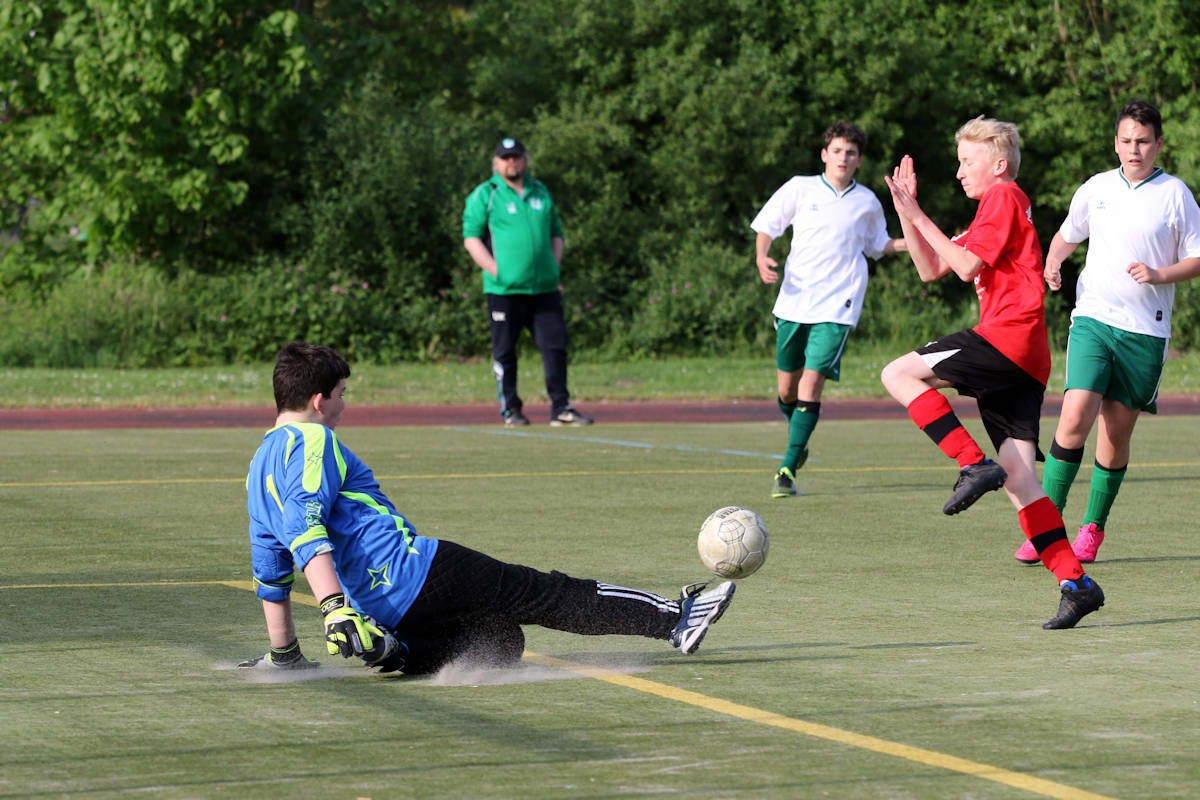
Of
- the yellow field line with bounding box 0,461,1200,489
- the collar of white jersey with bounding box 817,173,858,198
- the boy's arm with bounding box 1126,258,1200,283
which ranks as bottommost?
the yellow field line with bounding box 0,461,1200,489

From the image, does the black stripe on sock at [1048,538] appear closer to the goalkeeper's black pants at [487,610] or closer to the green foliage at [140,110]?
the goalkeeper's black pants at [487,610]

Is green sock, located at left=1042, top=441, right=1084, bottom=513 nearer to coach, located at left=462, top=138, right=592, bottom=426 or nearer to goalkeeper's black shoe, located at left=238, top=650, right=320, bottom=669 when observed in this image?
goalkeeper's black shoe, located at left=238, top=650, right=320, bottom=669

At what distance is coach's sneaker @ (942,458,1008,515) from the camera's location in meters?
6.71

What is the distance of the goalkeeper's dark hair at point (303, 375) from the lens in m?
5.67

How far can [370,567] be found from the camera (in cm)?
568

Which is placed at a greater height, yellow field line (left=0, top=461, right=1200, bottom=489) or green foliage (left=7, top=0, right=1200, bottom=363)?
green foliage (left=7, top=0, right=1200, bottom=363)

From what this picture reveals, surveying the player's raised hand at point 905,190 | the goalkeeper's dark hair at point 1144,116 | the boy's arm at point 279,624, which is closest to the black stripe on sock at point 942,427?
the player's raised hand at point 905,190

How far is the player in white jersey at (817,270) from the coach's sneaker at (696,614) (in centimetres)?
502

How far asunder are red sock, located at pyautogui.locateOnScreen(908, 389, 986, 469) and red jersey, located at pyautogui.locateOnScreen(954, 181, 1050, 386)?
1.14 feet

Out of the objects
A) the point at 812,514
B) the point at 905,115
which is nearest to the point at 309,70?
the point at 905,115

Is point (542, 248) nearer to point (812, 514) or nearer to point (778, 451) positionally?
point (778, 451)

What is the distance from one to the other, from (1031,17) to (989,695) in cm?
2916

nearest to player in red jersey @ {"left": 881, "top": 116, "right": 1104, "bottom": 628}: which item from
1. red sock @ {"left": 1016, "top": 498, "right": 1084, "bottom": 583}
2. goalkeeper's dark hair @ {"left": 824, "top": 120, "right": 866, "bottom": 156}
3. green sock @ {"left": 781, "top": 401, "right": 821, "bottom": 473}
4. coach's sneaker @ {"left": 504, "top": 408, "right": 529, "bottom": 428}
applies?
red sock @ {"left": 1016, "top": 498, "right": 1084, "bottom": 583}

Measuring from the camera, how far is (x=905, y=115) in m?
31.9
